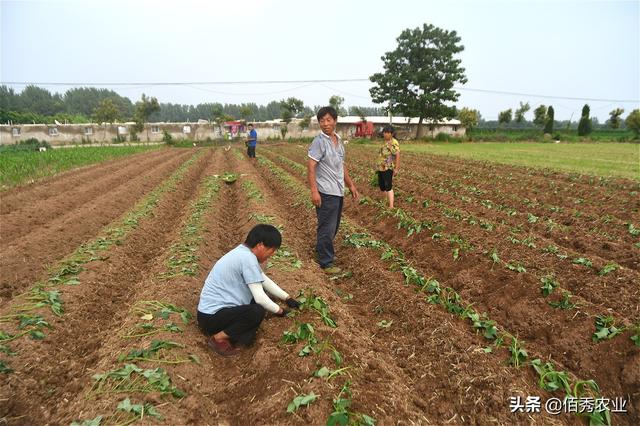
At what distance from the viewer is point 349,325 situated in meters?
4.32

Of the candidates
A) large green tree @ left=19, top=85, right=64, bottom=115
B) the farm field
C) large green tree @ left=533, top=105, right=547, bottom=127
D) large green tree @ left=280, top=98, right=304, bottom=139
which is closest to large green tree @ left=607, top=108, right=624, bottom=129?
large green tree @ left=533, top=105, right=547, bottom=127

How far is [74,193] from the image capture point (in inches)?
516

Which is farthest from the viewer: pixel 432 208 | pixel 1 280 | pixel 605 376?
pixel 432 208

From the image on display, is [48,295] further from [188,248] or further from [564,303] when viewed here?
[564,303]

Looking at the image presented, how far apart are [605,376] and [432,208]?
5.99m

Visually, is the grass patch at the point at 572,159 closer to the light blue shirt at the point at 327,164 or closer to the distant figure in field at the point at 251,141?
the distant figure in field at the point at 251,141

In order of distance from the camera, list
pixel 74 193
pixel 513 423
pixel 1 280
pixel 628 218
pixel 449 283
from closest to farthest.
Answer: pixel 513 423, pixel 449 283, pixel 1 280, pixel 628 218, pixel 74 193

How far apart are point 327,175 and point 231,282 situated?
Result: 2.50 metres

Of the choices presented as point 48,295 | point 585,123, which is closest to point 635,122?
point 585,123

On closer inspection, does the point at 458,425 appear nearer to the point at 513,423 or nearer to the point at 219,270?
the point at 513,423

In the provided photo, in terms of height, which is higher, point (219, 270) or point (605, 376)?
point (219, 270)

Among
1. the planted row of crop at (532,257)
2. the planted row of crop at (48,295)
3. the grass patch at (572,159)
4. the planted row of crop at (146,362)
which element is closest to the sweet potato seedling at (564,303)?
the planted row of crop at (532,257)

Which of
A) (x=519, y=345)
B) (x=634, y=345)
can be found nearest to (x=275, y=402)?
(x=519, y=345)

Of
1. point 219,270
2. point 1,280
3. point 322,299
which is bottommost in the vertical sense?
point 1,280
